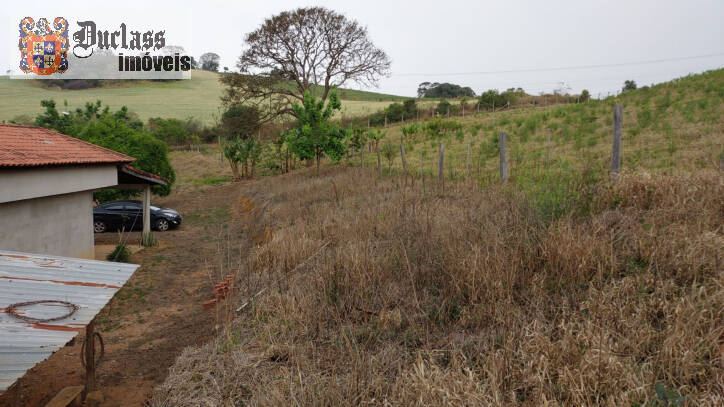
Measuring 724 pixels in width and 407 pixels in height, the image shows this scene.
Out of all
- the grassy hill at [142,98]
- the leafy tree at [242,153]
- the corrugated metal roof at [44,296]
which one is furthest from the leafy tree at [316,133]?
the grassy hill at [142,98]

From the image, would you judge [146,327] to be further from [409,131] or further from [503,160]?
[409,131]

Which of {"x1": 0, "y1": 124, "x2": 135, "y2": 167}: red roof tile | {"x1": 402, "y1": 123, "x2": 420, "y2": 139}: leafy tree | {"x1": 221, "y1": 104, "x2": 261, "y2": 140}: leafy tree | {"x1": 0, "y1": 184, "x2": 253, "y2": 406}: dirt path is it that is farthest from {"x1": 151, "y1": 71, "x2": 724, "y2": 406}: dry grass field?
{"x1": 221, "y1": 104, "x2": 261, "y2": 140}: leafy tree

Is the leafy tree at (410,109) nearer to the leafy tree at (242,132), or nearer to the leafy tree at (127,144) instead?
the leafy tree at (242,132)

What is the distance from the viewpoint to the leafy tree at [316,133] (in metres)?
24.1

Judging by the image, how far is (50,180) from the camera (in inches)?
403

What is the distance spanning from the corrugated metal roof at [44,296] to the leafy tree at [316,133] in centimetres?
1941

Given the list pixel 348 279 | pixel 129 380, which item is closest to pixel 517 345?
pixel 348 279

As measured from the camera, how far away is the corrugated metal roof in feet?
10.4

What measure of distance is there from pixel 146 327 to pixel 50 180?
4.91 meters

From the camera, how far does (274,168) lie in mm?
34344

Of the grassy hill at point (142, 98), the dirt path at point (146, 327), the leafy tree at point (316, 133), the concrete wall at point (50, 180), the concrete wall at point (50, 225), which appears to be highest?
the grassy hill at point (142, 98)

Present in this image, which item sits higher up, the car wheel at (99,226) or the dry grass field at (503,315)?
the dry grass field at (503,315)

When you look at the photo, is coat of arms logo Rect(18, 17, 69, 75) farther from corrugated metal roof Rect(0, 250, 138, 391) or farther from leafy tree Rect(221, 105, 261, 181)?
corrugated metal roof Rect(0, 250, 138, 391)

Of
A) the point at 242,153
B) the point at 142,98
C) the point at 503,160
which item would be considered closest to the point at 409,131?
the point at 242,153
